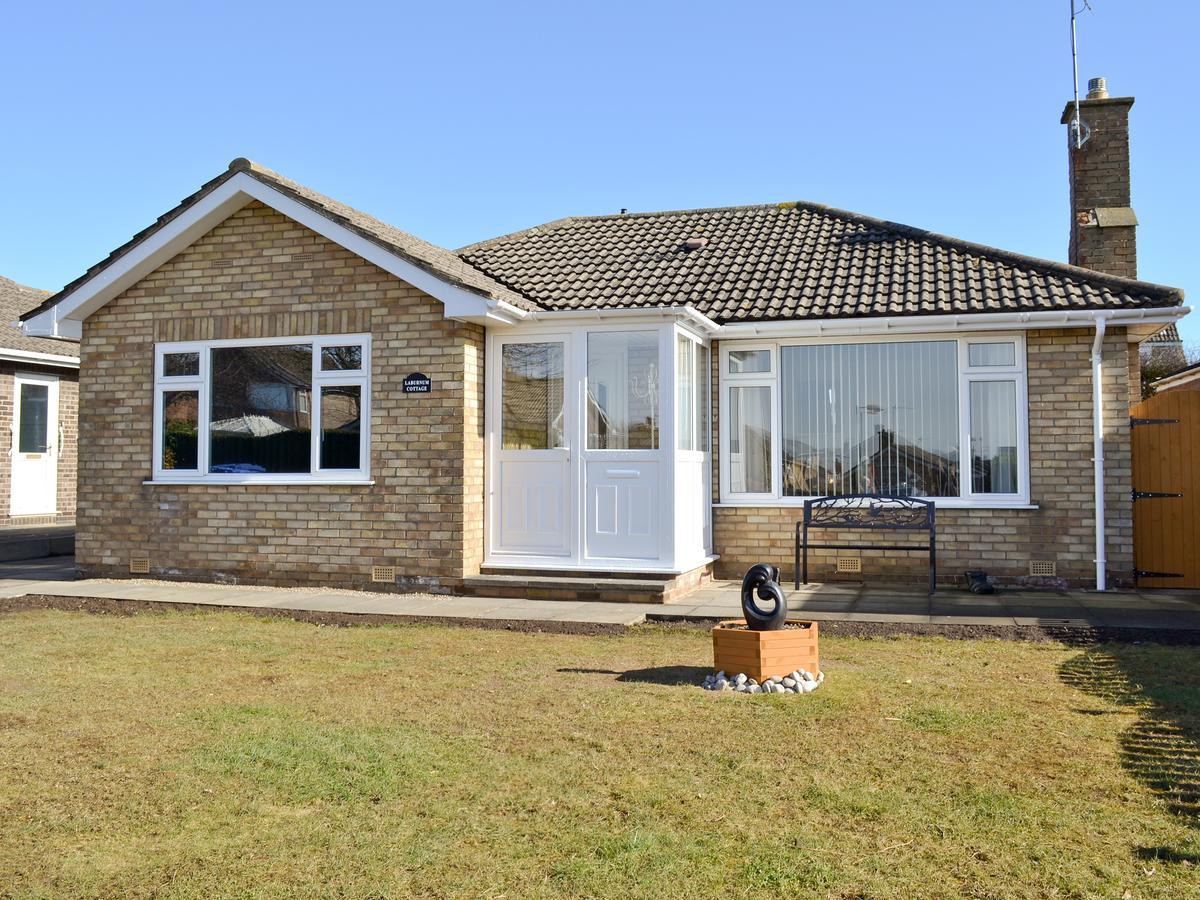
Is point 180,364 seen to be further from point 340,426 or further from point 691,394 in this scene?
point 691,394

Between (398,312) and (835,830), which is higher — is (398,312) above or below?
above

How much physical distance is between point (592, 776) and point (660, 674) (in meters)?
2.26

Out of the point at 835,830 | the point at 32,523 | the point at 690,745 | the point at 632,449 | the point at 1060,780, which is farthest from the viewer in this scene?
the point at 32,523

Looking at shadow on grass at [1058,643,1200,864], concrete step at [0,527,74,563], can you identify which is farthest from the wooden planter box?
concrete step at [0,527,74,563]

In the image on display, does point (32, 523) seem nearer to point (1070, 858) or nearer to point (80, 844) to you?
point (80, 844)

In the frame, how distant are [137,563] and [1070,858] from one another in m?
11.1

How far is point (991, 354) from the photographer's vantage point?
1141cm

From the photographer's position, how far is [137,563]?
12.1 metres

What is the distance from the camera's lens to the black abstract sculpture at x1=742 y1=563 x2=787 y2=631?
647 cm

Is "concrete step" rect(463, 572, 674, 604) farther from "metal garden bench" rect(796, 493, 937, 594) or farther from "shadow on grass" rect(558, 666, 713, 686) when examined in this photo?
"shadow on grass" rect(558, 666, 713, 686)

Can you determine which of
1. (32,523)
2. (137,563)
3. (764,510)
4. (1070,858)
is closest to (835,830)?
(1070,858)

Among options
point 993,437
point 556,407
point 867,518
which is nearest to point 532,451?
point 556,407

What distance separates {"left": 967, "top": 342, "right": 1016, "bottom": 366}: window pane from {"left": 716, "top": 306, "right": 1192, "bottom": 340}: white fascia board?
0.28m

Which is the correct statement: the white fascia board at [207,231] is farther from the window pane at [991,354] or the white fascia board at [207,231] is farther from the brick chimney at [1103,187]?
the brick chimney at [1103,187]
